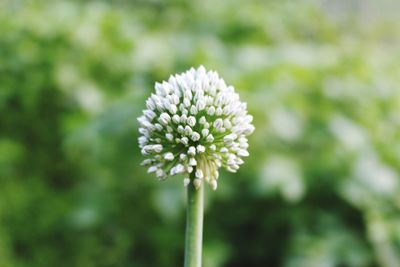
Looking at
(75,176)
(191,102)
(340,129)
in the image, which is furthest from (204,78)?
(75,176)

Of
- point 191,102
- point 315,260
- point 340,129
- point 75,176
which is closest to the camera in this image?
point 191,102

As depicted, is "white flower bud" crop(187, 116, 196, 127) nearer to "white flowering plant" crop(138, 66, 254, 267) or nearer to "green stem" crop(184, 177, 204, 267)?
"white flowering plant" crop(138, 66, 254, 267)

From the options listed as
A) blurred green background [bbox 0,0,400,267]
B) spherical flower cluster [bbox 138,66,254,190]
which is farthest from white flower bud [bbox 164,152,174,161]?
blurred green background [bbox 0,0,400,267]

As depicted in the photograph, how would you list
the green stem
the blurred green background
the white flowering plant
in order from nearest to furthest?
the green stem, the white flowering plant, the blurred green background

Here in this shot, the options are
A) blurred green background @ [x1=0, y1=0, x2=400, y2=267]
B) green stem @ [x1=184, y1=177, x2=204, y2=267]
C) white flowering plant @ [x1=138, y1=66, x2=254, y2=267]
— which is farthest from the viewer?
blurred green background @ [x1=0, y1=0, x2=400, y2=267]

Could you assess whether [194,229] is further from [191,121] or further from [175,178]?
[175,178]

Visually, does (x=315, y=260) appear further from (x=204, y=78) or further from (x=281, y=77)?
(x=204, y=78)
